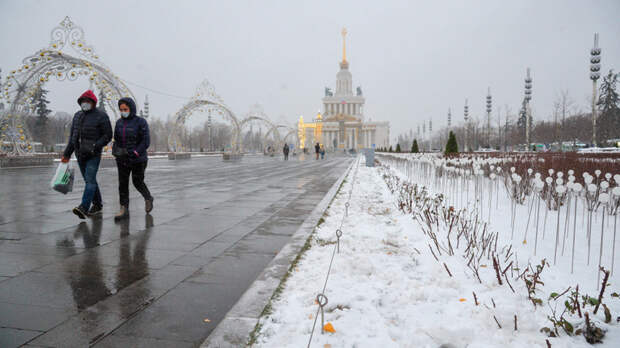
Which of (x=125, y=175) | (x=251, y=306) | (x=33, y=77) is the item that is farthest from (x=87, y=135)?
(x=33, y=77)

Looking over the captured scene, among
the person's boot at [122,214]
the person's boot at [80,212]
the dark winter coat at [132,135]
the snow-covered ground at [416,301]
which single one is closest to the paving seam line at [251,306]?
the snow-covered ground at [416,301]

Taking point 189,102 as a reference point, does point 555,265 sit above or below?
below

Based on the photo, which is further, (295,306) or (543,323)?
(295,306)

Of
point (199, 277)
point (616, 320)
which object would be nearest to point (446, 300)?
point (616, 320)

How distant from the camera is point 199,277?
3.52 meters

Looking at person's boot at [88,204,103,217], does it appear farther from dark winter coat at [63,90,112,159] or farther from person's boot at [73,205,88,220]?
dark winter coat at [63,90,112,159]

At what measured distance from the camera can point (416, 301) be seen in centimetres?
293

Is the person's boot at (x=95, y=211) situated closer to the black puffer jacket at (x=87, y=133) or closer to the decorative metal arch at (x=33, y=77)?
the black puffer jacket at (x=87, y=133)

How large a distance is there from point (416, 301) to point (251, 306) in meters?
1.36

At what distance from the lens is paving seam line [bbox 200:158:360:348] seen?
2.30 metres

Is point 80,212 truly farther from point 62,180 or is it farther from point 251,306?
point 251,306

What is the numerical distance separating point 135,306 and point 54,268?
60.8 inches

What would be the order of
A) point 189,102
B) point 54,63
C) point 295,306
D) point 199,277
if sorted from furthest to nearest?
point 189,102
point 54,63
point 199,277
point 295,306

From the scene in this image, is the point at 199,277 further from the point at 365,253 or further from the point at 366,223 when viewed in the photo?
the point at 366,223
